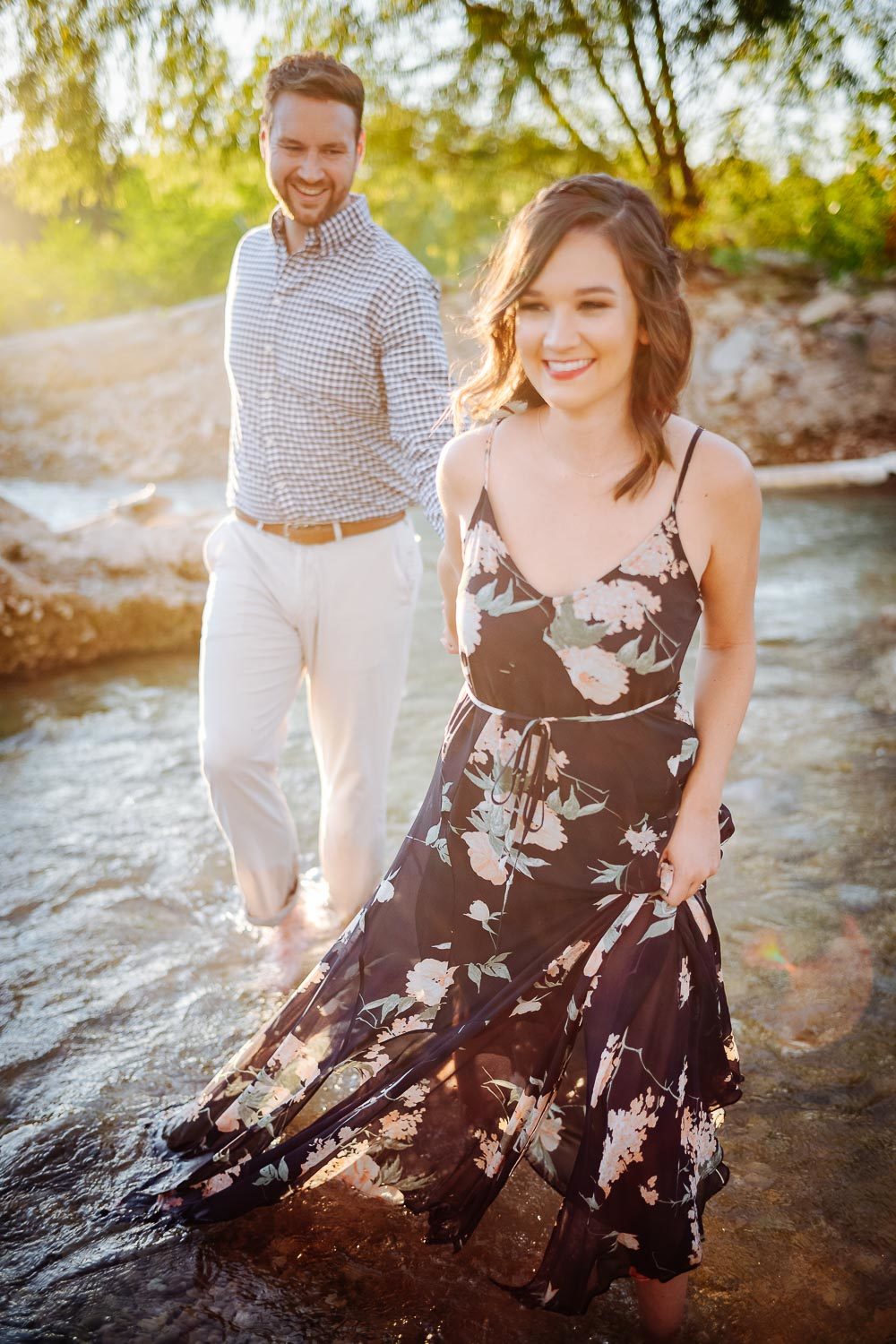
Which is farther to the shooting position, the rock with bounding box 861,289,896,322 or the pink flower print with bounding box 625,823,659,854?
the rock with bounding box 861,289,896,322

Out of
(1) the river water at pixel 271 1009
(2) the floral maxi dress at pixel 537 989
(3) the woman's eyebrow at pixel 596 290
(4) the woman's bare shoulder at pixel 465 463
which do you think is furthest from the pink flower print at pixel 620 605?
(1) the river water at pixel 271 1009

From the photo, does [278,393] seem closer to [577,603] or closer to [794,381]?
[577,603]

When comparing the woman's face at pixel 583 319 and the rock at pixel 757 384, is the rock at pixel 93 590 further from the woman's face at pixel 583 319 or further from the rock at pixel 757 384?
the rock at pixel 757 384

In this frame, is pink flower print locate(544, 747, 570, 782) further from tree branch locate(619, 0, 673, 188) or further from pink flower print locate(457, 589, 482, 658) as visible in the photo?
tree branch locate(619, 0, 673, 188)

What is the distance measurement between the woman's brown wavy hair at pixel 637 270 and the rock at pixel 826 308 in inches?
457

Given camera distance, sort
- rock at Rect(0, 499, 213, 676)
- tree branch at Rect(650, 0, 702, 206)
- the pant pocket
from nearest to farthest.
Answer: the pant pocket → rock at Rect(0, 499, 213, 676) → tree branch at Rect(650, 0, 702, 206)

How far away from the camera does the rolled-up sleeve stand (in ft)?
9.06

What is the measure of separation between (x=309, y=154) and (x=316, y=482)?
2.72ft

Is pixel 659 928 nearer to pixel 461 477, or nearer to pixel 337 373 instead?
pixel 461 477

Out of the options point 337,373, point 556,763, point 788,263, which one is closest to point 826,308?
point 788,263

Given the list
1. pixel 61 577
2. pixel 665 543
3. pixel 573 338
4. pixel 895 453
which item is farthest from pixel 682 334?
pixel 895 453

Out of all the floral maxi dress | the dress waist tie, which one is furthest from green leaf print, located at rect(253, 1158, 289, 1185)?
the dress waist tie

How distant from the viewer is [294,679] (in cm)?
305

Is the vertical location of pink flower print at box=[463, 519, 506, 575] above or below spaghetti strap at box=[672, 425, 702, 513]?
below
